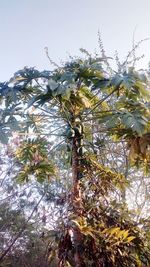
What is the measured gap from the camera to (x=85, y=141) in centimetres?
295

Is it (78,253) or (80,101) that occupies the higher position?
(80,101)

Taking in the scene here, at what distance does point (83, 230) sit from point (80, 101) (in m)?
1.09

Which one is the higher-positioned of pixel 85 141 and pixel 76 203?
pixel 85 141

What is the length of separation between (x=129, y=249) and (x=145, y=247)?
0.18m

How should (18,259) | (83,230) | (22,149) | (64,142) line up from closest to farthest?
(83,230)
(64,142)
(22,149)
(18,259)

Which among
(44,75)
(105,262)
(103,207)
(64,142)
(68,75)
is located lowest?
(105,262)

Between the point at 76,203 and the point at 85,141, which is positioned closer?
the point at 76,203

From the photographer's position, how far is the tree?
233 cm

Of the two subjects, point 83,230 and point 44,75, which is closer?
point 83,230

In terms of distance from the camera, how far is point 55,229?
2369 millimetres

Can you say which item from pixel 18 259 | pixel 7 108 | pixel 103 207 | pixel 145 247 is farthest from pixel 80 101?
pixel 18 259

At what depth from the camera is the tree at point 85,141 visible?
233 centimetres

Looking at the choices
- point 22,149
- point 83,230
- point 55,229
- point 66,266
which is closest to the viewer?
point 83,230

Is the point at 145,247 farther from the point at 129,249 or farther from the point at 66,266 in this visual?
the point at 66,266
